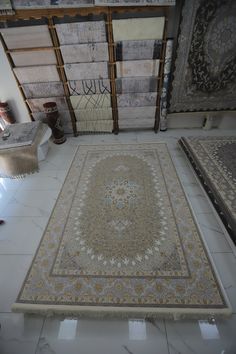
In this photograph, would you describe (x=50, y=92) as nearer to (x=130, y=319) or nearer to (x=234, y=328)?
(x=130, y=319)

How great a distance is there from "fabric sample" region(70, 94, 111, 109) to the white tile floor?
122cm

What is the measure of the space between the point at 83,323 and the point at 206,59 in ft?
9.11

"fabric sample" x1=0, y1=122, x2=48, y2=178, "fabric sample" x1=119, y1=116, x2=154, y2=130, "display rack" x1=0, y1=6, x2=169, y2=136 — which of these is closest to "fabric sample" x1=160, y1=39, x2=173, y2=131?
"display rack" x1=0, y1=6, x2=169, y2=136

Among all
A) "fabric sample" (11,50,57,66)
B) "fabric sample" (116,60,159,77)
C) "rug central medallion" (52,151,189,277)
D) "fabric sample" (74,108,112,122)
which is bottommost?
"rug central medallion" (52,151,189,277)

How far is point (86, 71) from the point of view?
2279mm

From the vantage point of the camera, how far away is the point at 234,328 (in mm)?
1048

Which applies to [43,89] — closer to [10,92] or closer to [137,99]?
[10,92]

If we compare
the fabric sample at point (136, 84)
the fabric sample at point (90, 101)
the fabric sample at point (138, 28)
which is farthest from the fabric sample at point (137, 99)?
the fabric sample at point (138, 28)

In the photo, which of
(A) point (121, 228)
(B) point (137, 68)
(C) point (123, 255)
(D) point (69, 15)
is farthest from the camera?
(B) point (137, 68)

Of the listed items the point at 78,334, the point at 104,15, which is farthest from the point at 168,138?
the point at 78,334

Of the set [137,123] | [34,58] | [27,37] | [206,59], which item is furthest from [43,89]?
[206,59]

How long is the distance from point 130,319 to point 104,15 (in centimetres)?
272

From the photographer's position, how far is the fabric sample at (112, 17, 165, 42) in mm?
1950

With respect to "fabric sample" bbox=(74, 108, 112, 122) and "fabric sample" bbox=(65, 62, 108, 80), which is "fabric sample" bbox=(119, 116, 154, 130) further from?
"fabric sample" bbox=(65, 62, 108, 80)
